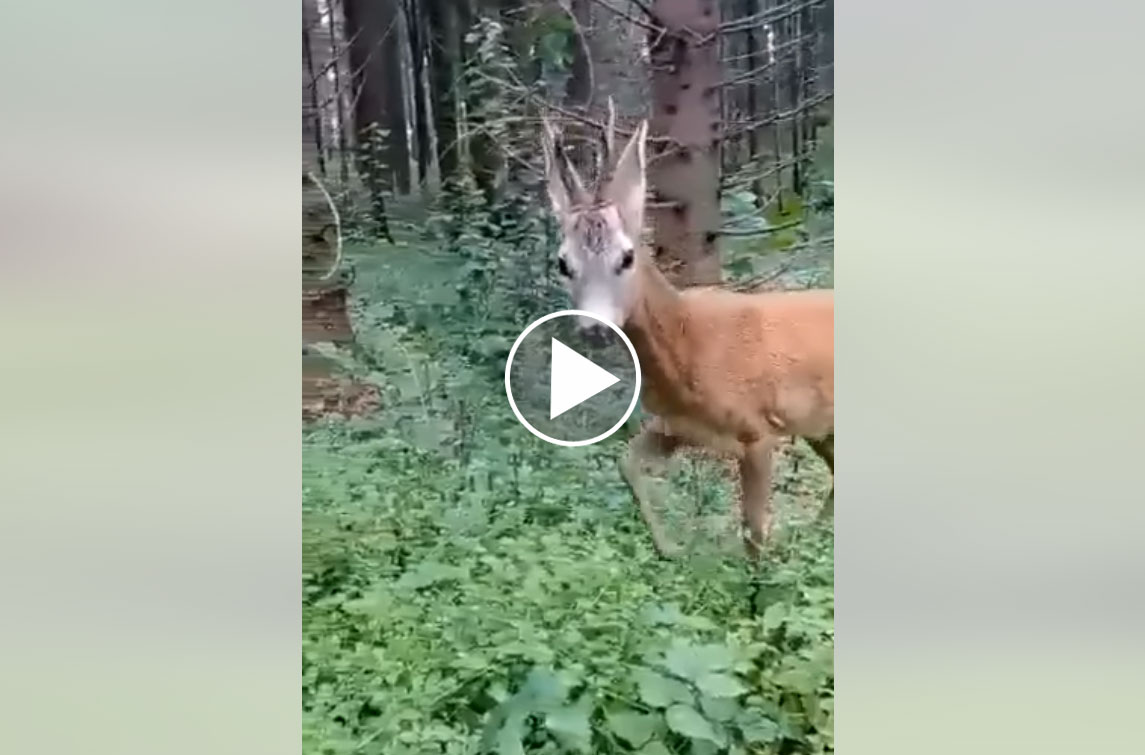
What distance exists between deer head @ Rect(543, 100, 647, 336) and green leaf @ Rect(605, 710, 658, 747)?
1.14 ft

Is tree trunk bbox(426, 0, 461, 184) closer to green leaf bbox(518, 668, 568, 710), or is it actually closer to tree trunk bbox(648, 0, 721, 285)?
tree trunk bbox(648, 0, 721, 285)

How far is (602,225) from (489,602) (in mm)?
358

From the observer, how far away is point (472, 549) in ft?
2.48

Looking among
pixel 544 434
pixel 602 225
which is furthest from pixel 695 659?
pixel 602 225

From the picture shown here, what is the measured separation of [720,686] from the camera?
753 mm

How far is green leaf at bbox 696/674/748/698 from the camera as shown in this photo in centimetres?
75

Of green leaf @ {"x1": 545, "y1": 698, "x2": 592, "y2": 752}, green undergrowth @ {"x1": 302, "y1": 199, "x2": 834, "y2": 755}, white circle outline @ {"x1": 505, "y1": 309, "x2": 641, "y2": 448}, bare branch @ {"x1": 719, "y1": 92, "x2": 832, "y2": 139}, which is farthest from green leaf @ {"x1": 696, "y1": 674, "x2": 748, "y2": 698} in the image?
bare branch @ {"x1": 719, "y1": 92, "x2": 832, "y2": 139}

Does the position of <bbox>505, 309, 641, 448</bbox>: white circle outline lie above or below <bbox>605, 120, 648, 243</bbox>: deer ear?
below

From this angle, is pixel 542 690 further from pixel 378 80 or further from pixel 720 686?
pixel 378 80
